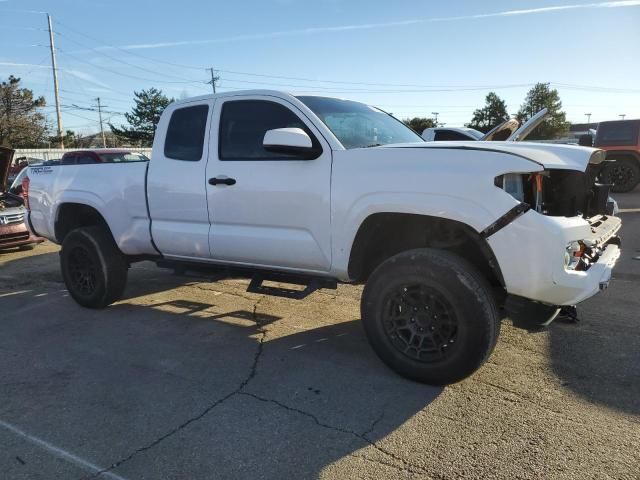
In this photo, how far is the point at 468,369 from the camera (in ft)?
10.5

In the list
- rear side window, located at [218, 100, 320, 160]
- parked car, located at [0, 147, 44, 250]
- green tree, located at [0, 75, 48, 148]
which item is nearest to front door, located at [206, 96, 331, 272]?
rear side window, located at [218, 100, 320, 160]

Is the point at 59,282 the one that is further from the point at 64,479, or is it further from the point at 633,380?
the point at 633,380

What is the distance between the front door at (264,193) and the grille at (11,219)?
6.03 m

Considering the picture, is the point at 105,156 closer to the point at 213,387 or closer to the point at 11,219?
the point at 11,219

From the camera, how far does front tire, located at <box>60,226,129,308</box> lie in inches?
202

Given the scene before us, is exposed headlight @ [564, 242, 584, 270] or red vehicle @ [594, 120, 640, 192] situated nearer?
exposed headlight @ [564, 242, 584, 270]

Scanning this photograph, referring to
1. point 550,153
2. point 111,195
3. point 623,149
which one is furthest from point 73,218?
point 623,149

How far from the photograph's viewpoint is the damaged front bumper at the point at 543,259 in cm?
289

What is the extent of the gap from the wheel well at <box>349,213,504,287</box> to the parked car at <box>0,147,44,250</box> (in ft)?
22.9

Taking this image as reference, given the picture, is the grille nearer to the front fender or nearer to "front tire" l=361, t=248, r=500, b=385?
the front fender

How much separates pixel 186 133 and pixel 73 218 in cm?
205

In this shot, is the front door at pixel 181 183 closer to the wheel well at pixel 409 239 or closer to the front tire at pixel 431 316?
the wheel well at pixel 409 239

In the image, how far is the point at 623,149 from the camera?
13547mm

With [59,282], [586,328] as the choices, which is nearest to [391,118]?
[586,328]
